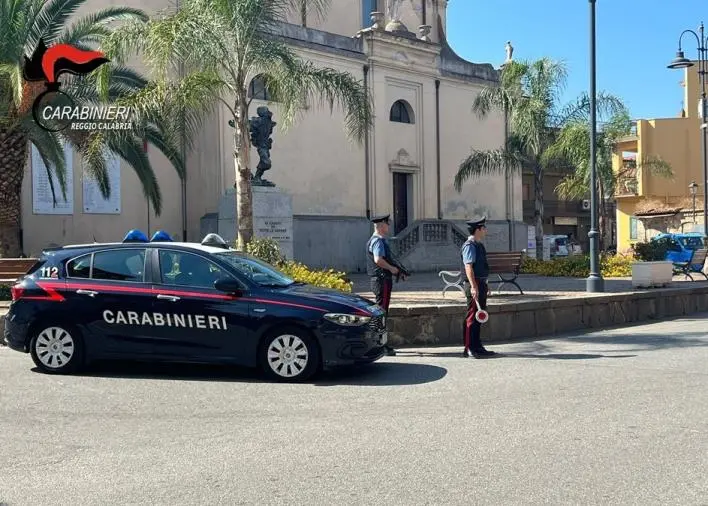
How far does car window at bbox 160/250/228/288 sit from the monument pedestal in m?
8.67

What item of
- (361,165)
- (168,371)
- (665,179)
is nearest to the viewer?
(168,371)

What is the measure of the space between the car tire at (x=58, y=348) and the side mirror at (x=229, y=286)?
6.00 feet

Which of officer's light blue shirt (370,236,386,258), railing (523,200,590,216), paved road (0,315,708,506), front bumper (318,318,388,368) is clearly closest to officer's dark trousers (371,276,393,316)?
officer's light blue shirt (370,236,386,258)

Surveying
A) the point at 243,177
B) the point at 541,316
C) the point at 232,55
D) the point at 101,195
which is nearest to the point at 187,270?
→ the point at 243,177

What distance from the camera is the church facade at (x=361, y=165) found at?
86.1ft

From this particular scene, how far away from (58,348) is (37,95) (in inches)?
347

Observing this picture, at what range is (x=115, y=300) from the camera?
8.95 m

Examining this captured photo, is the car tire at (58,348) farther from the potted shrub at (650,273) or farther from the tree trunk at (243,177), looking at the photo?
the potted shrub at (650,273)

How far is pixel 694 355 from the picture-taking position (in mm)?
10625

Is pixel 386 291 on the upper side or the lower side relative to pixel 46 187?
lower

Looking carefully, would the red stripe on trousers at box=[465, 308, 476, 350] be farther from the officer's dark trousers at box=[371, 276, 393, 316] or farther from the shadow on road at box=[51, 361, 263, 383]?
the shadow on road at box=[51, 361, 263, 383]

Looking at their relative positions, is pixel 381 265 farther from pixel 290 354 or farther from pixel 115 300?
pixel 115 300

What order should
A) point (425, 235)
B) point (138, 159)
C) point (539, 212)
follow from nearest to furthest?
point (138, 159)
point (539, 212)
point (425, 235)

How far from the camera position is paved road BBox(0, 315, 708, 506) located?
16.4 ft
